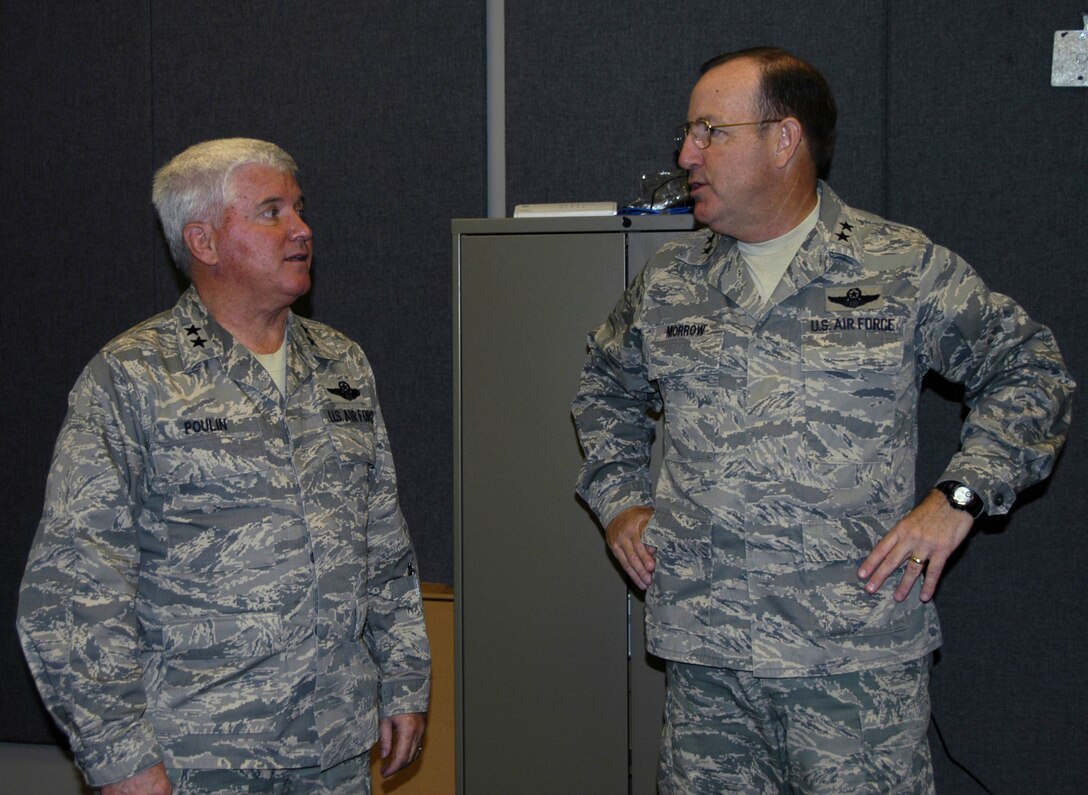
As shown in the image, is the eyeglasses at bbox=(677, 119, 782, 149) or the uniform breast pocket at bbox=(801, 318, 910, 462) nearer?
the uniform breast pocket at bbox=(801, 318, 910, 462)

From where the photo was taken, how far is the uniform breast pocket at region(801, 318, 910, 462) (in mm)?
1777

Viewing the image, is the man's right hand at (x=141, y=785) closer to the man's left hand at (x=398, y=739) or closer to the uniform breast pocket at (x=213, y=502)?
the uniform breast pocket at (x=213, y=502)

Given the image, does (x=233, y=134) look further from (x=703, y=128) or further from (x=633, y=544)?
(x=633, y=544)

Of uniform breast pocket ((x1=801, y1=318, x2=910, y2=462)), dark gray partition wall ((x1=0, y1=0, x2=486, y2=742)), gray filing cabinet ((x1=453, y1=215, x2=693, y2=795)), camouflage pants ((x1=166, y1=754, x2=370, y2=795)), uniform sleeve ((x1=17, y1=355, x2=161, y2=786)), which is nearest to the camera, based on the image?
uniform sleeve ((x1=17, y1=355, x2=161, y2=786))

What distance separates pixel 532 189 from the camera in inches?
113

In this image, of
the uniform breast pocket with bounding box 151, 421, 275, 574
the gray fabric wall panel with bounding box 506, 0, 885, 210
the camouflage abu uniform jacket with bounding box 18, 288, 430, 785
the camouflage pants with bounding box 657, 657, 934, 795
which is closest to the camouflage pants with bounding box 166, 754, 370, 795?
the camouflage abu uniform jacket with bounding box 18, 288, 430, 785

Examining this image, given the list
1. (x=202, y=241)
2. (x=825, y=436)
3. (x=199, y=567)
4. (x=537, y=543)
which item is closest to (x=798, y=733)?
(x=825, y=436)

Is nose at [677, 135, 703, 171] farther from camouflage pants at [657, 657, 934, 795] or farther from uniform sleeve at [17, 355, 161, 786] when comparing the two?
uniform sleeve at [17, 355, 161, 786]

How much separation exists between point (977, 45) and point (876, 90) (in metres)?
0.25

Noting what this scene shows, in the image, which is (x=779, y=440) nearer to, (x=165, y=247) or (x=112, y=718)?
(x=112, y=718)

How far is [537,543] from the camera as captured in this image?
7.88ft

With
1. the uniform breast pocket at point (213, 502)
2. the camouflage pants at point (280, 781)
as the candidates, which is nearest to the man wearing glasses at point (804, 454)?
the camouflage pants at point (280, 781)

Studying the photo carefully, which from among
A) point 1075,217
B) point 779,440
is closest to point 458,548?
point 779,440

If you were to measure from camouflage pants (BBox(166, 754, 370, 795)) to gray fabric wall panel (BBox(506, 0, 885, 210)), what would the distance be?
1612 mm
